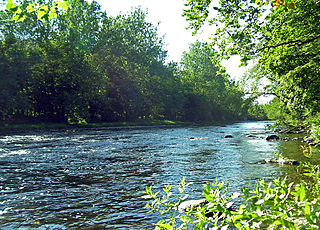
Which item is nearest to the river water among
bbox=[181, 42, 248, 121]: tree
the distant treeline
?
the distant treeline

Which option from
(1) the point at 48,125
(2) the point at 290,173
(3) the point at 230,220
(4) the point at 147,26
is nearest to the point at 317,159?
(2) the point at 290,173

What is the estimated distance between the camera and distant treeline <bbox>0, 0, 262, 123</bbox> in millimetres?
43984

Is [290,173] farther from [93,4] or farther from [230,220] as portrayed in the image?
[93,4]

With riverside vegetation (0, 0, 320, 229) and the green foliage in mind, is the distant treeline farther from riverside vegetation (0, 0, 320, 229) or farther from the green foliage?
the green foliage

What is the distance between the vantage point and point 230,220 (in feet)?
8.58

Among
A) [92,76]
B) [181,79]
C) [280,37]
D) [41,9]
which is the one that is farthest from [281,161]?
[181,79]

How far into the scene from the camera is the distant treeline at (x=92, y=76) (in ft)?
144

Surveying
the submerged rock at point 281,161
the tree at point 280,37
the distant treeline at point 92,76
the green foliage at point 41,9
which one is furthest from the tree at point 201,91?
the green foliage at point 41,9

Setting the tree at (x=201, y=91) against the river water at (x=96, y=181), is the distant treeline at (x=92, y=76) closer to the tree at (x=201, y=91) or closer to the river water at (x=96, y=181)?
the tree at (x=201, y=91)

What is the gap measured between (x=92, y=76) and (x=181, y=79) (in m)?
37.6

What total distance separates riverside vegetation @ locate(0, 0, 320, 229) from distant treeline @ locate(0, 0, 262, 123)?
0.63 feet

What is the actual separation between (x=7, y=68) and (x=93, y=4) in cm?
4044

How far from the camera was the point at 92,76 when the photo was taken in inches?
2125

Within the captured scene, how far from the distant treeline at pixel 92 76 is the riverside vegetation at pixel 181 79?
0.63 feet
